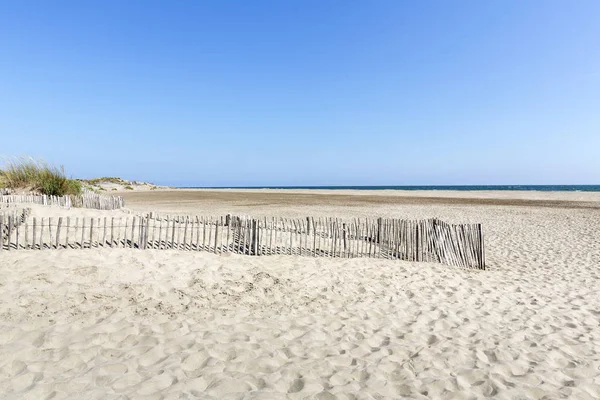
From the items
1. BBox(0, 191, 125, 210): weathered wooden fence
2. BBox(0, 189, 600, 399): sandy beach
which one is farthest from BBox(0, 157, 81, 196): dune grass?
BBox(0, 189, 600, 399): sandy beach

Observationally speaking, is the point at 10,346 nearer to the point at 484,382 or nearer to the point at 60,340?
the point at 60,340

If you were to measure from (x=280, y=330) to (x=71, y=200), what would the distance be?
13.3 m

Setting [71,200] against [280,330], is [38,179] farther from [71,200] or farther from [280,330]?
[280,330]

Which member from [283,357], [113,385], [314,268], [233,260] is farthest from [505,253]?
[113,385]

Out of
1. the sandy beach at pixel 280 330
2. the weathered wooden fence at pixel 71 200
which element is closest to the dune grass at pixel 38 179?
the weathered wooden fence at pixel 71 200

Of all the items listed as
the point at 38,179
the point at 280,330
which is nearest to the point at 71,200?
the point at 38,179

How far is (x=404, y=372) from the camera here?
3684 mm

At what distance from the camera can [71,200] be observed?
14344 mm

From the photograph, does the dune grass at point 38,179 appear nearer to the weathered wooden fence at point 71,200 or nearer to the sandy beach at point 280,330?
the weathered wooden fence at point 71,200

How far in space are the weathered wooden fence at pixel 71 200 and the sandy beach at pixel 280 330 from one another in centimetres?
717

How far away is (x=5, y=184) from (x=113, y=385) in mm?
18457

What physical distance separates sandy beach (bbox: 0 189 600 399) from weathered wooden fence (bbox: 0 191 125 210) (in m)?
7.17

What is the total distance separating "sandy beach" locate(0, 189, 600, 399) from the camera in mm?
3391

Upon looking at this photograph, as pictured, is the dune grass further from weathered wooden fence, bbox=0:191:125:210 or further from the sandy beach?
the sandy beach
